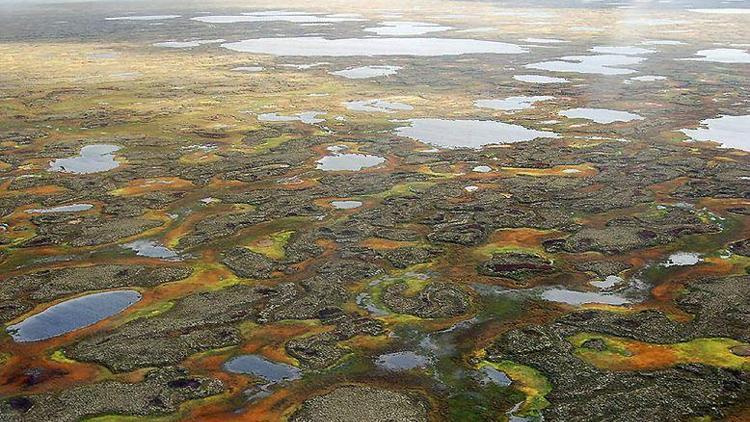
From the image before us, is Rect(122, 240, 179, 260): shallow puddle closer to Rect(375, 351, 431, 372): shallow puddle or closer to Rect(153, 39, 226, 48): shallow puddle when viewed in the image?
Rect(375, 351, 431, 372): shallow puddle

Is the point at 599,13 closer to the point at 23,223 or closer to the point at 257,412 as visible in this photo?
the point at 23,223

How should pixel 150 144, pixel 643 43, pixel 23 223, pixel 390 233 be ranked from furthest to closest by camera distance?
pixel 643 43, pixel 150 144, pixel 23 223, pixel 390 233

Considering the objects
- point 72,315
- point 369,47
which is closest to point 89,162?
point 72,315

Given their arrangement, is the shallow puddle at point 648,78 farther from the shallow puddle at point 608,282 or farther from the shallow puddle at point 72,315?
the shallow puddle at point 72,315

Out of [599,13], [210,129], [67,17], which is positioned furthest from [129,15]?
[210,129]

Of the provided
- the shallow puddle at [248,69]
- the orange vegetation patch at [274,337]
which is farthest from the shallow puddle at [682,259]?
the shallow puddle at [248,69]

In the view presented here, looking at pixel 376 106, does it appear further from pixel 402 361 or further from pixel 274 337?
pixel 402 361

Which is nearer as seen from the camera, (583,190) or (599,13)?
(583,190)
